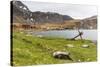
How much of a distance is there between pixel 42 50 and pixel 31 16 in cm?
39

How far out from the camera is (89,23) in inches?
99.1

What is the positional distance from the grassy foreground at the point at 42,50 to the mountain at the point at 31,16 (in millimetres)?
169

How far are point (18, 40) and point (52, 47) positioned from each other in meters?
0.40

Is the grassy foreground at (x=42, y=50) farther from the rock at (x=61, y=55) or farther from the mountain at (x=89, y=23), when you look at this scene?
the mountain at (x=89, y=23)

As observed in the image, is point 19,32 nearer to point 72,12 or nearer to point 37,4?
point 37,4

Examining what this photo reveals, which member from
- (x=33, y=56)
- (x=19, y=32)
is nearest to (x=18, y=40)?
(x=19, y=32)

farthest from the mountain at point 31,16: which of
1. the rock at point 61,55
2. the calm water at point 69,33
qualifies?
the rock at point 61,55

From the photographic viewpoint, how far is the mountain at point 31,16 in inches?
86.8

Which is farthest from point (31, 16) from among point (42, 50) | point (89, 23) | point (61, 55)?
point (89, 23)

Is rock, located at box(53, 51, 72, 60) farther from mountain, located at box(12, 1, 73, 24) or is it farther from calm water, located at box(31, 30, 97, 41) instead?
mountain, located at box(12, 1, 73, 24)

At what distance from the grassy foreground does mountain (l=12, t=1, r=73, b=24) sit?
0.17 meters

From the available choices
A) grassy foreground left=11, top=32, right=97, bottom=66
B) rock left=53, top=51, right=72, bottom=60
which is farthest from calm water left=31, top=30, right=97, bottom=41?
rock left=53, top=51, right=72, bottom=60

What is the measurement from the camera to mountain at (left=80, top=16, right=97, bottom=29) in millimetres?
2496

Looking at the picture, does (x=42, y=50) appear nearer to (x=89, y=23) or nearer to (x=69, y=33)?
(x=69, y=33)
